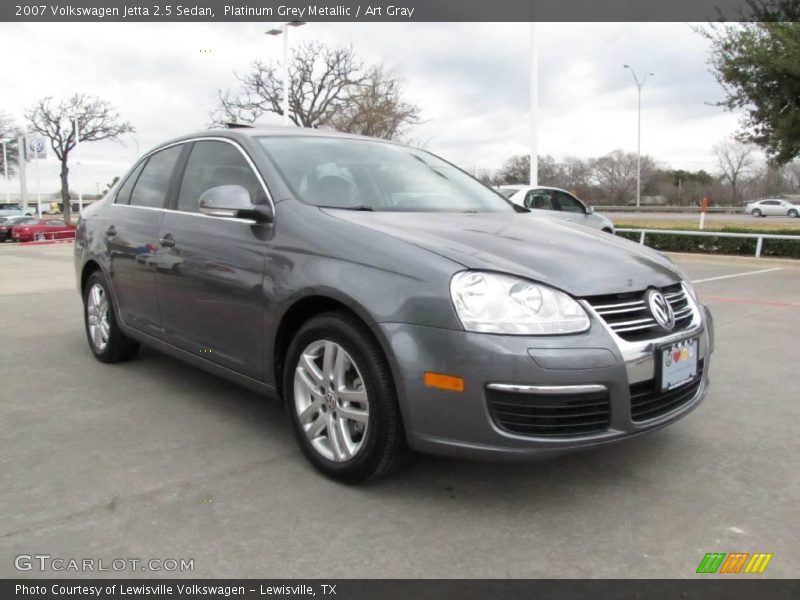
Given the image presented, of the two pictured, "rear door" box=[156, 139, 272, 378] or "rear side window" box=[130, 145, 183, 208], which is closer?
"rear door" box=[156, 139, 272, 378]

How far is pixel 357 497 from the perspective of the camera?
2822 millimetres

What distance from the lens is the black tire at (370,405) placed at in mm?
2684

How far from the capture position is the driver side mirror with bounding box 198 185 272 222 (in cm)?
→ 324

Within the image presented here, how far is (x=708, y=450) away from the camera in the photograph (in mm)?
3354

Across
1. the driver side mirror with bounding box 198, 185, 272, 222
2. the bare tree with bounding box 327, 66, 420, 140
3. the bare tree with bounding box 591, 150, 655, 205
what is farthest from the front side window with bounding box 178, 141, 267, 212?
the bare tree with bounding box 591, 150, 655, 205

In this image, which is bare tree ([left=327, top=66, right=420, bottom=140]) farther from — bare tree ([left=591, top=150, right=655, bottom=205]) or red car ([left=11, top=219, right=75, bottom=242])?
bare tree ([left=591, top=150, right=655, bottom=205])

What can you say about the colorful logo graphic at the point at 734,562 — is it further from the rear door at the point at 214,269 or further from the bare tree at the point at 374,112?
the bare tree at the point at 374,112

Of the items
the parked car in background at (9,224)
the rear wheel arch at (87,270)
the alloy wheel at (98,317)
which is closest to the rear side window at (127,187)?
the rear wheel arch at (87,270)

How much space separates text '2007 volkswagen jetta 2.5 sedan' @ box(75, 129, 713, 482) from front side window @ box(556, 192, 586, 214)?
921 cm

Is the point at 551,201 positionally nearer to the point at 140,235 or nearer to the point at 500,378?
the point at 140,235

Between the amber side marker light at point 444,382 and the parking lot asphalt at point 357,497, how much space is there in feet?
1.79

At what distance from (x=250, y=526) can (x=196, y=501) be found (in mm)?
336

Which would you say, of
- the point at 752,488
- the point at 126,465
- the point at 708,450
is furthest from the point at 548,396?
the point at 126,465

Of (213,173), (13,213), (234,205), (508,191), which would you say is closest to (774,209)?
(508,191)
